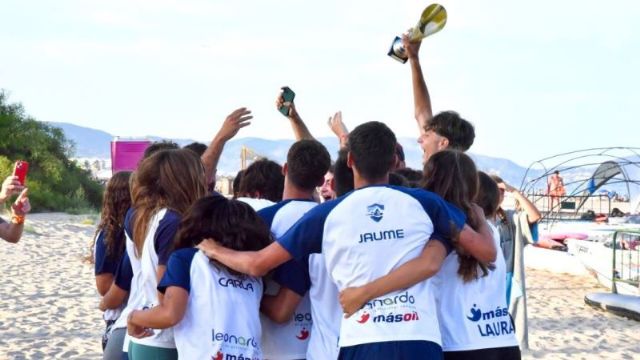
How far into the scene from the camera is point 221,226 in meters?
3.13

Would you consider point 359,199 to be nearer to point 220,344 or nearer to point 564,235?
point 220,344

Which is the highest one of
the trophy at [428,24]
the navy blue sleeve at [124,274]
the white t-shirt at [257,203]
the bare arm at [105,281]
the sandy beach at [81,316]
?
the trophy at [428,24]

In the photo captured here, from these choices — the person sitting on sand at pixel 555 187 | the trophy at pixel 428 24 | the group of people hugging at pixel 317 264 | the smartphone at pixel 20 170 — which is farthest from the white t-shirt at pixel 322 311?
the person sitting on sand at pixel 555 187

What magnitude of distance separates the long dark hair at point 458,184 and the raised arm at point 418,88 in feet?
2.87

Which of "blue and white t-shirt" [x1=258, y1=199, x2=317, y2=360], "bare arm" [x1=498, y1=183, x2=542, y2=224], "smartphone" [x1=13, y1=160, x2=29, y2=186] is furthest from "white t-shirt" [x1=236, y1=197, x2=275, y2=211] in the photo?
"bare arm" [x1=498, y1=183, x2=542, y2=224]

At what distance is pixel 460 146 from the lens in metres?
→ 4.02

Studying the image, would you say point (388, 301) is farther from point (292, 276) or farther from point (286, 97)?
point (286, 97)

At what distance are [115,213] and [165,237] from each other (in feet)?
2.91

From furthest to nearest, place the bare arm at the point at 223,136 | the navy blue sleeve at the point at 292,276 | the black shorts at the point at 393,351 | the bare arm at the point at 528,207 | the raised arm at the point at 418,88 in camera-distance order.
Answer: the bare arm at the point at 528,207, the raised arm at the point at 418,88, the bare arm at the point at 223,136, the navy blue sleeve at the point at 292,276, the black shorts at the point at 393,351

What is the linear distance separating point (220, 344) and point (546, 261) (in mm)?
15570

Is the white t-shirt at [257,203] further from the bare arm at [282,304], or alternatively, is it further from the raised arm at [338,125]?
the raised arm at [338,125]

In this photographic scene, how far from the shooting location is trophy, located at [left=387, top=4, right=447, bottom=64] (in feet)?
13.4

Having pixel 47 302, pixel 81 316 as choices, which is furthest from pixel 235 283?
pixel 47 302

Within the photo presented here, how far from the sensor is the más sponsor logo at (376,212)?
2.96 m
